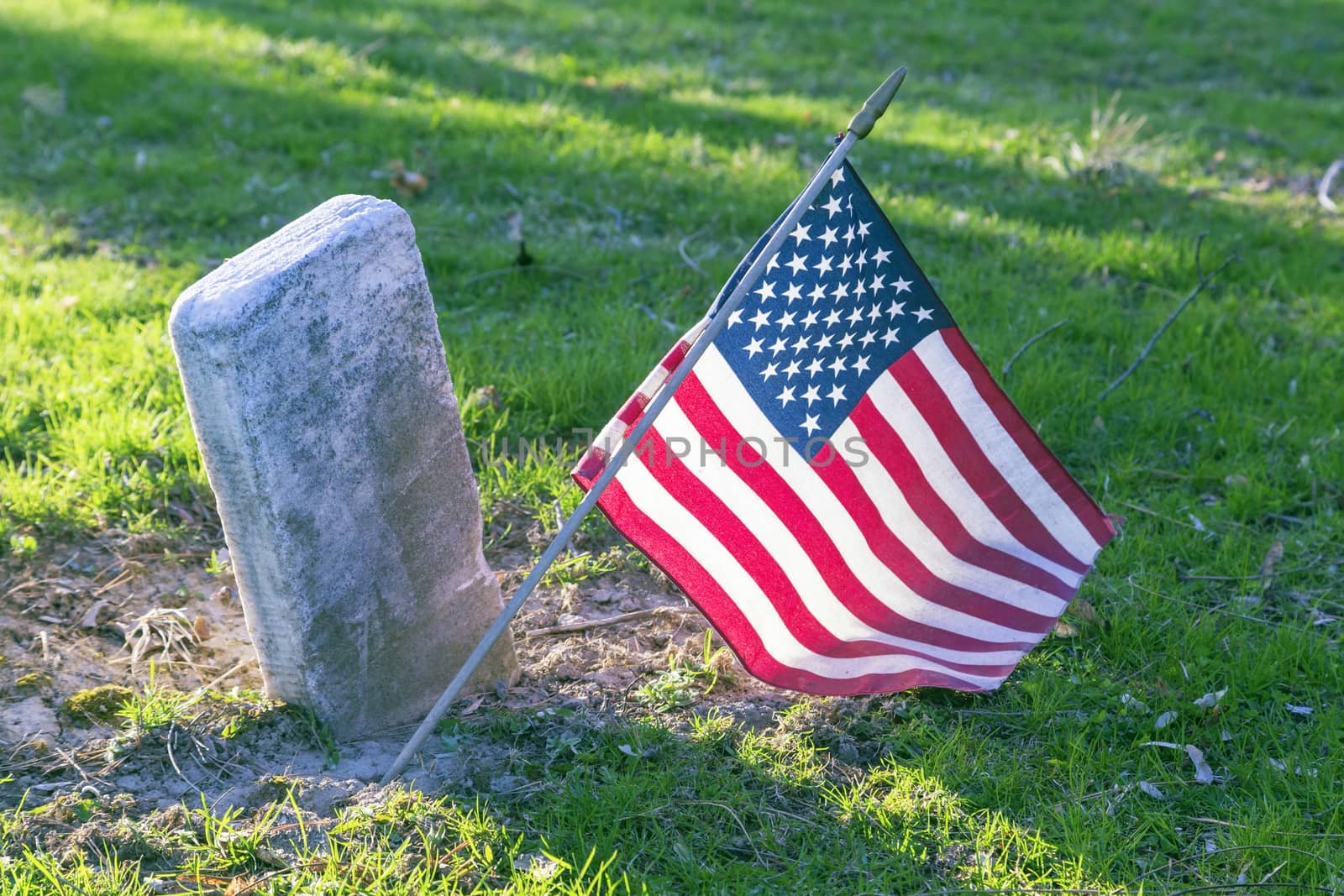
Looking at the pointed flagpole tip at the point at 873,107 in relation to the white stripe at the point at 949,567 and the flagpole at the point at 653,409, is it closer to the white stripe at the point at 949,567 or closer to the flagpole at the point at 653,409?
the flagpole at the point at 653,409

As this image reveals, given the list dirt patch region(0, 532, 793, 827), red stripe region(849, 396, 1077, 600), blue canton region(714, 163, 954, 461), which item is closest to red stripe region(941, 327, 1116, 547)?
blue canton region(714, 163, 954, 461)

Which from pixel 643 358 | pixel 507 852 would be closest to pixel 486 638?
pixel 507 852

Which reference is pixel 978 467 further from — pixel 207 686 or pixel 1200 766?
pixel 207 686

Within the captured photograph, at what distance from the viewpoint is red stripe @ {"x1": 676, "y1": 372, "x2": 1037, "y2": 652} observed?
114 inches

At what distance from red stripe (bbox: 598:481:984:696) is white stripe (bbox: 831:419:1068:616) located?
346 mm

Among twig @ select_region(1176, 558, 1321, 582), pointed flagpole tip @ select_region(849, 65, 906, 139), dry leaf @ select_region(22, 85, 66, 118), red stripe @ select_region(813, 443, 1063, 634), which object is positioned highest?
pointed flagpole tip @ select_region(849, 65, 906, 139)

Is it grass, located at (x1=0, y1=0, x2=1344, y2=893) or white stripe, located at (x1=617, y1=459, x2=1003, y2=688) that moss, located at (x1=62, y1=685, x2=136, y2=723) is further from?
white stripe, located at (x1=617, y1=459, x2=1003, y2=688)

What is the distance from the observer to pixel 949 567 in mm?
3318

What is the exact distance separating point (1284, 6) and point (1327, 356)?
9.92m

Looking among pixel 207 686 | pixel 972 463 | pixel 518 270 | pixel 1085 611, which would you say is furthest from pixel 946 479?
pixel 518 270

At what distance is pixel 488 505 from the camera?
4082 mm

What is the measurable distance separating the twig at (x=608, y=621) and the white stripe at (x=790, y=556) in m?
0.60

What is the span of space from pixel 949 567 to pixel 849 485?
1.54 ft

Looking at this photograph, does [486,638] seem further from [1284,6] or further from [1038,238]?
[1284,6]
